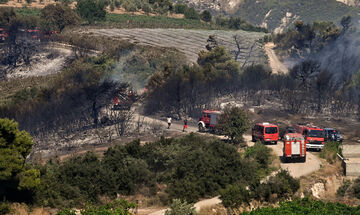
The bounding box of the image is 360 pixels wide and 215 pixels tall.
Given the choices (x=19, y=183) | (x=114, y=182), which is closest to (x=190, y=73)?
(x=114, y=182)

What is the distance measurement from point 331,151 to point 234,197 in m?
18.0

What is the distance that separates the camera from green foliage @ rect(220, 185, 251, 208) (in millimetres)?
30516

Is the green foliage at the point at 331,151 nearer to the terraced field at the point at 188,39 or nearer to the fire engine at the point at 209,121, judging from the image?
the fire engine at the point at 209,121

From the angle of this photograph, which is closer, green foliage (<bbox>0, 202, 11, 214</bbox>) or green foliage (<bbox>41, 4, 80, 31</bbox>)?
green foliage (<bbox>0, 202, 11, 214</bbox>)

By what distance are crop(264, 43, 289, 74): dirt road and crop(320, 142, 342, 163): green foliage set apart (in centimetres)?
5235

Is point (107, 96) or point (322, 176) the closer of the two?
point (322, 176)

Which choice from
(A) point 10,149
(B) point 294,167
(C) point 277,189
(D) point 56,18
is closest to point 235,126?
(B) point 294,167

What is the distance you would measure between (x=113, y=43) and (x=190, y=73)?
22444 millimetres

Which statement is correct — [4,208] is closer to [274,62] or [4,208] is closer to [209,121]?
[209,121]

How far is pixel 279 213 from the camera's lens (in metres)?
27.8

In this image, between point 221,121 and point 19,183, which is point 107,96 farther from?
point 19,183

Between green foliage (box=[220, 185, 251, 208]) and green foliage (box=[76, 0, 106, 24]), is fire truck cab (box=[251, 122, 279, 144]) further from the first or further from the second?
green foliage (box=[76, 0, 106, 24])

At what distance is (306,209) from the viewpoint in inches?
1136

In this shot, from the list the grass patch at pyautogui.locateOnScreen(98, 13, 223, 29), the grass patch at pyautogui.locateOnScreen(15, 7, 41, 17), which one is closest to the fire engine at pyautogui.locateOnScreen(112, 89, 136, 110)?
the grass patch at pyautogui.locateOnScreen(98, 13, 223, 29)
